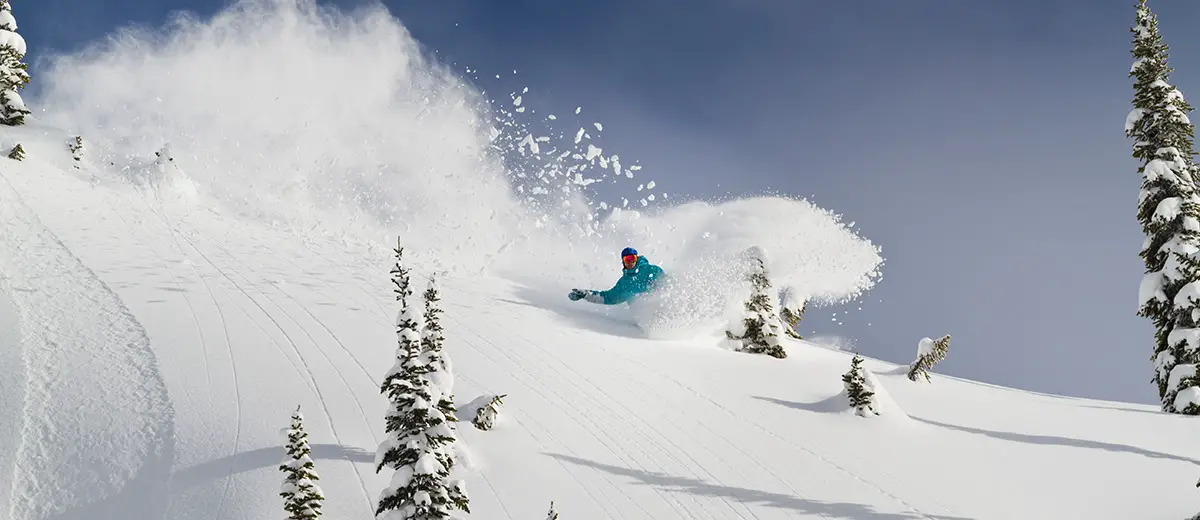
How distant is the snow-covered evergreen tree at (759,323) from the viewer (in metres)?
17.1

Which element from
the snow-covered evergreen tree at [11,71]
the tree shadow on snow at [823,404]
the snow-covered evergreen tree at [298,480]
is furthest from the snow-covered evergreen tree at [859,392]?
the snow-covered evergreen tree at [11,71]

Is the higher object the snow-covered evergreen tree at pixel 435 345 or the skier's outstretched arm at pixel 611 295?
the skier's outstretched arm at pixel 611 295

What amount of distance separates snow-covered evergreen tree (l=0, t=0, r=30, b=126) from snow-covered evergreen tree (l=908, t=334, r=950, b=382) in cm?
3612

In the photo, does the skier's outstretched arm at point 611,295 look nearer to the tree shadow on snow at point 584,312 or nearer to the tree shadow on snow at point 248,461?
the tree shadow on snow at point 584,312

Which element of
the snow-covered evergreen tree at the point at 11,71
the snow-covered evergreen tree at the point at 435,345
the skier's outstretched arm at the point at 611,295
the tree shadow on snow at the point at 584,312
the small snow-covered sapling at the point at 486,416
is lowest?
the small snow-covered sapling at the point at 486,416

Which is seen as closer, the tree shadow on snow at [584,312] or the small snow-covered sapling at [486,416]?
the small snow-covered sapling at [486,416]

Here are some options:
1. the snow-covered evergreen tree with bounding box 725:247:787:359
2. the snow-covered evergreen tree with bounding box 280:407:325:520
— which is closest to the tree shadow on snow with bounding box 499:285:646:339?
the snow-covered evergreen tree with bounding box 725:247:787:359

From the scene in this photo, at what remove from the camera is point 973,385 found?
18328mm

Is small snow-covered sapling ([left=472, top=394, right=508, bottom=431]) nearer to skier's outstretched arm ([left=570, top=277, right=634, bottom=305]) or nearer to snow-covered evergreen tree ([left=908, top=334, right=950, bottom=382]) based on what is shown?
skier's outstretched arm ([left=570, top=277, right=634, bottom=305])

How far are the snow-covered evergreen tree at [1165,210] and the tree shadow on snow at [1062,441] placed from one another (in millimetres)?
6011

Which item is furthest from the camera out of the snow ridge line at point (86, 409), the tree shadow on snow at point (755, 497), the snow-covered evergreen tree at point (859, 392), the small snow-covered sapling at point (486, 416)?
the snow-covered evergreen tree at point (859, 392)

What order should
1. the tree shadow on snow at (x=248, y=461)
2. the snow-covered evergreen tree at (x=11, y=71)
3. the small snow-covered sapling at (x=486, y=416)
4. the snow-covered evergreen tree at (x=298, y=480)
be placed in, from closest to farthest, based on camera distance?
the snow-covered evergreen tree at (x=298, y=480)
the tree shadow on snow at (x=248, y=461)
the small snow-covered sapling at (x=486, y=416)
the snow-covered evergreen tree at (x=11, y=71)

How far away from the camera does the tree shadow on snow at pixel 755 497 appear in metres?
9.27

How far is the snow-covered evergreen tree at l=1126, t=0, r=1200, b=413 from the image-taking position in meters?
17.4
